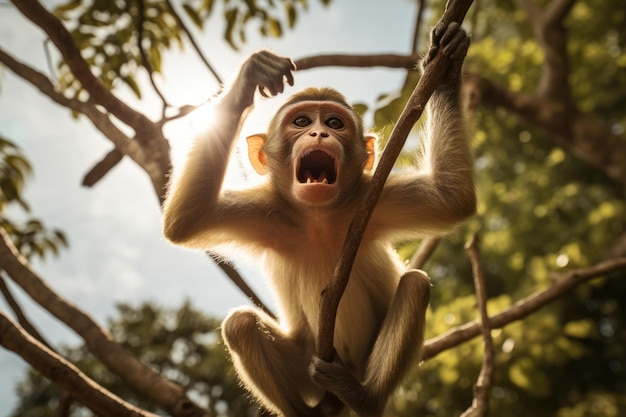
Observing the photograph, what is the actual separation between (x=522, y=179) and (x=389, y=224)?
11.6 metres

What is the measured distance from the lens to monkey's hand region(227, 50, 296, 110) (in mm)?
3271

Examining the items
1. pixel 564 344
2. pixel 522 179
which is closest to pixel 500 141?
pixel 522 179

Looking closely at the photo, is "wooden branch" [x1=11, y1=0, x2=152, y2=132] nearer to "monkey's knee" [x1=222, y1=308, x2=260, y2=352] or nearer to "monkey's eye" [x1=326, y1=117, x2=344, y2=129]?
"monkey's eye" [x1=326, y1=117, x2=344, y2=129]

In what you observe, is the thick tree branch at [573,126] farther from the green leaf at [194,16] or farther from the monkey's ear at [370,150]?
the monkey's ear at [370,150]

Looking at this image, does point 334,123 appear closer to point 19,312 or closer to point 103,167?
point 103,167

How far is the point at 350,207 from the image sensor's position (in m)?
3.82

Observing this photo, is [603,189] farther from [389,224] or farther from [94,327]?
[94,327]

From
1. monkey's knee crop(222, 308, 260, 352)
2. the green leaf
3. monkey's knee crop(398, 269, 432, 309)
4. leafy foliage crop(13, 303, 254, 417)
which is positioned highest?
the green leaf

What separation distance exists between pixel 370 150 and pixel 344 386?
1605 mm

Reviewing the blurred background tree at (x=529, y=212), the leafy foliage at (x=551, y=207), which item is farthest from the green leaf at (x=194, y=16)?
the leafy foliage at (x=551, y=207)

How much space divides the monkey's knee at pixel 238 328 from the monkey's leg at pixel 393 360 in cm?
52

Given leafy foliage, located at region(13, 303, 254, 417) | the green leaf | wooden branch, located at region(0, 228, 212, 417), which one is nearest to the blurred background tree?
the green leaf

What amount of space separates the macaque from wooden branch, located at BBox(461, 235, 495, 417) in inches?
25.6

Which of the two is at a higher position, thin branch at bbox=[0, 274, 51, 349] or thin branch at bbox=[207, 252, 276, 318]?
thin branch at bbox=[0, 274, 51, 349]
